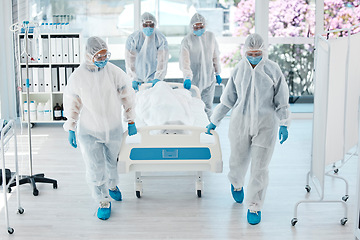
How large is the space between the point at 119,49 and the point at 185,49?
2048 millimetres

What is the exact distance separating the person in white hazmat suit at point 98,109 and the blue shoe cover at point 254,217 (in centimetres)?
102

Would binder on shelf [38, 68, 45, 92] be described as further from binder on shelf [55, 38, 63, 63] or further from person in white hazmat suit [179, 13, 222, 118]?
person in white hazmat suit [179, 13, 222, 118]

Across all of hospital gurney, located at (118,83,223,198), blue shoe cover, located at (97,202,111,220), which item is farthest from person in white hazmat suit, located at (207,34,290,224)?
blue shoe cover, located at (97,202,111,220)

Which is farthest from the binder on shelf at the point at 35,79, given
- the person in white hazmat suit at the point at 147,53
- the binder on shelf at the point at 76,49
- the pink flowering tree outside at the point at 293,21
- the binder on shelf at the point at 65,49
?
the pink flowering tree outside at the point at 293,21

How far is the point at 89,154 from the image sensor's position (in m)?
3.81

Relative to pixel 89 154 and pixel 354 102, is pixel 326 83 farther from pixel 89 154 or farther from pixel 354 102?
pixel 89 154

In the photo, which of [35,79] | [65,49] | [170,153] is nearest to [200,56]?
[65,49]

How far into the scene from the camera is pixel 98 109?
3725 millimetres

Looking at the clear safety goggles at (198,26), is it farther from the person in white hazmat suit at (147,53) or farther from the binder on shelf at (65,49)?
the binder on shelf at (65,49)

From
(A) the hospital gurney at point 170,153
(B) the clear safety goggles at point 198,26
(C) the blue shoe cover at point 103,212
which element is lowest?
(C) the blue shoe cover at point 103,212

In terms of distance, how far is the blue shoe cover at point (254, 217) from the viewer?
12.5 feet

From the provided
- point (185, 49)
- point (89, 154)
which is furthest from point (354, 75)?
point (89, 154)

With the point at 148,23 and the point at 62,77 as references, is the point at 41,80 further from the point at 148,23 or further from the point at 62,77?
the point at 148,23

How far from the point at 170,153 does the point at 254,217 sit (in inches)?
29.9
